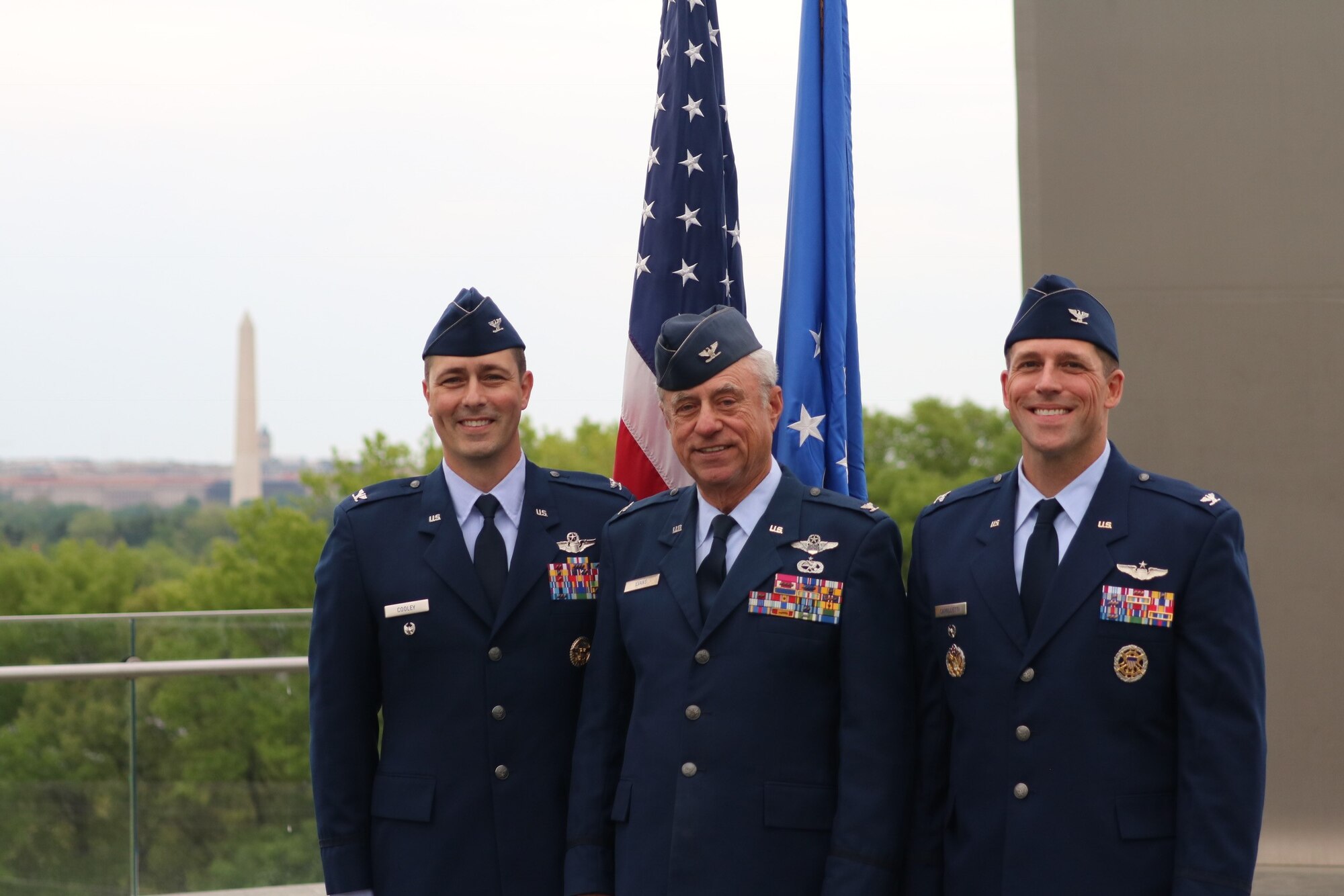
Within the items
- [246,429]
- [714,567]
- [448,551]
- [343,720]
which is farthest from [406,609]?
[246,429]

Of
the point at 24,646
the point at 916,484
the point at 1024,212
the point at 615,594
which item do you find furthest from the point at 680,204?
the point at 916,484

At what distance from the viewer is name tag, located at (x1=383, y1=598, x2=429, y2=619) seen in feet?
9.59

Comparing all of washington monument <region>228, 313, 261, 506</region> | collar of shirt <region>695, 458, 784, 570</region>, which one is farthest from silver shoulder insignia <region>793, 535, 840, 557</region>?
washington monument <region>228, 313, 261, 506</region>

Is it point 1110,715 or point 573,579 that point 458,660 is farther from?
point 1110,715

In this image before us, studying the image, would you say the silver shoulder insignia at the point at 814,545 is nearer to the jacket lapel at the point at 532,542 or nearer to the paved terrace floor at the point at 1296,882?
the jacket lapel at the point at 532,542

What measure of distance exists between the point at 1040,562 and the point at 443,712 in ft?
3.93

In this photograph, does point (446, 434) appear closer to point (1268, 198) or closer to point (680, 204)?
point (680, 204)

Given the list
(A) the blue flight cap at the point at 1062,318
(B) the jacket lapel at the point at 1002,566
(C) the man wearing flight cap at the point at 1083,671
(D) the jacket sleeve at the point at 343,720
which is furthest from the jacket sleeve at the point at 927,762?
(D) the jacket sleeve at the point at 343,720

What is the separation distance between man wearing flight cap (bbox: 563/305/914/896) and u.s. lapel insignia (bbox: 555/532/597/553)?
0.19 meters

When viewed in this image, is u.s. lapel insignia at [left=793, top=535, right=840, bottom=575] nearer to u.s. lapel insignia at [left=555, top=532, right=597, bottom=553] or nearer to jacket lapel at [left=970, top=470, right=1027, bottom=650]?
jacket lapel at [left=970, top=470, right=1027, bottom=650]

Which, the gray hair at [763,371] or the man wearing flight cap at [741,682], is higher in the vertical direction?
the gray hair at [763,371]

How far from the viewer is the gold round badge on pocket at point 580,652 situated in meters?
2.96

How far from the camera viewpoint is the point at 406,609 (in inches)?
115

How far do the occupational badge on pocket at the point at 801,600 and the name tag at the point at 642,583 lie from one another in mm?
194
